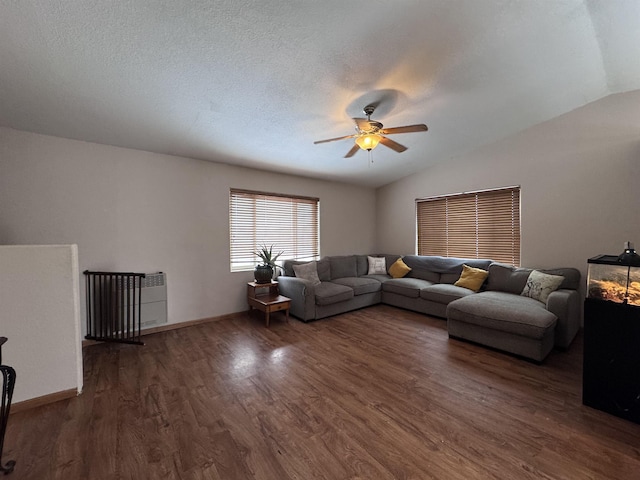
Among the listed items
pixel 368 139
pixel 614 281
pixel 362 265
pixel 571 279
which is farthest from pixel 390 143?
pixel 362 265

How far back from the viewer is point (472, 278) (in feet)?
13.4

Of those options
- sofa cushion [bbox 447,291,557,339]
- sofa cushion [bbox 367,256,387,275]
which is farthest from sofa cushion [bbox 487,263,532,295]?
sofa cushion [bbox 367,256,387,275]

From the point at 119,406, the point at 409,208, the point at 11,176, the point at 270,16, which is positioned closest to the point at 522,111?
the point at 409,208

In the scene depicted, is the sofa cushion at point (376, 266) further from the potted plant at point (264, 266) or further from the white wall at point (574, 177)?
the white wall at point (574, 177)

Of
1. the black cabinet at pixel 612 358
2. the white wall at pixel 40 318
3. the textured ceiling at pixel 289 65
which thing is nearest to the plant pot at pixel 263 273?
the textured ceiling at pixel 289 65

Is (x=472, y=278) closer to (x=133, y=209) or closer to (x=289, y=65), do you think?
(x=289, y=65)

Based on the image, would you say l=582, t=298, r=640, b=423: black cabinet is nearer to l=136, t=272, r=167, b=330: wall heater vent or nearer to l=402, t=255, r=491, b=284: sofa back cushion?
l=402, t=255, r=491, b=284: sofa back cushion

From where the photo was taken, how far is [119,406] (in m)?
2.01

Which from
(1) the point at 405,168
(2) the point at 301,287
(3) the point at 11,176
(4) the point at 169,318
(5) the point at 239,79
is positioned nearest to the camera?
(5) the point at 239,79

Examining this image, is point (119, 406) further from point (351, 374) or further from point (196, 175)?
point (196, 175)

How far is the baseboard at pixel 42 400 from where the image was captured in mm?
1974

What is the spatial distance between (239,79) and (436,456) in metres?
3.18

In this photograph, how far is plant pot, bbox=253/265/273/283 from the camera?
411 cm

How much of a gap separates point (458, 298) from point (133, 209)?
4.73 metres
